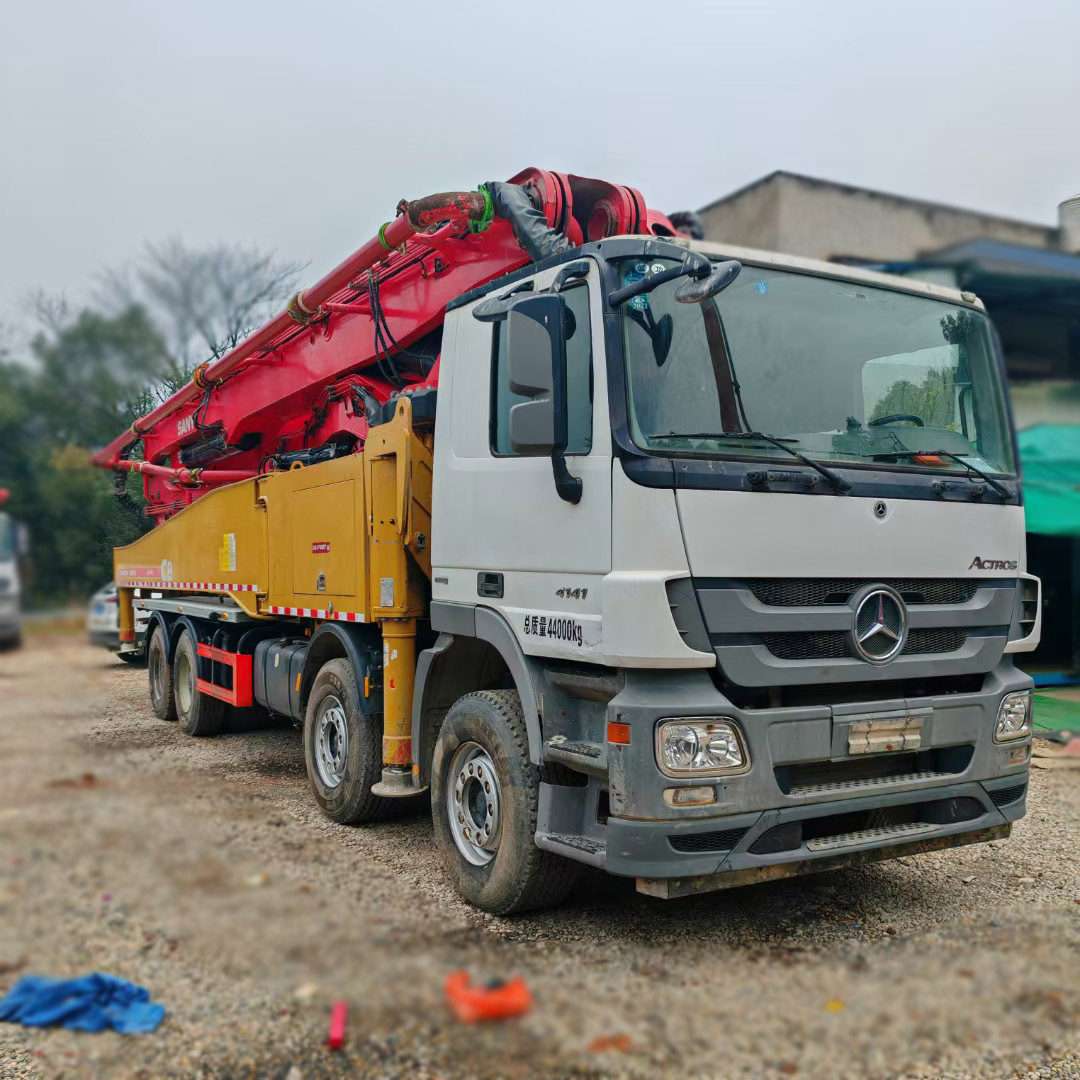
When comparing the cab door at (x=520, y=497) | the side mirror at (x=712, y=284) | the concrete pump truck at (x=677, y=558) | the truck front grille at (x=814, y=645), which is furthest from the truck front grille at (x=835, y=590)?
the side mirror at (x=712, y=284)

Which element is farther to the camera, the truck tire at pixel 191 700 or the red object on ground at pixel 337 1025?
the truck tire at pixel 191 700

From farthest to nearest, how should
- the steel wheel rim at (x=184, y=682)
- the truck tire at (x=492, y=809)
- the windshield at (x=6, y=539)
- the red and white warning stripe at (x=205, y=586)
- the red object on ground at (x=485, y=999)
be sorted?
1. the steel wheel rim at (x=184, y=682)
2. the red and white warning stripe at (x=205, y=586)
3. the truck tire at (x=492, y=809)
4. the red object on ground at (x=485, y=999)
5. the windshield at (x=6, y=539)

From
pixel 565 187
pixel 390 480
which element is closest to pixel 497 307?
pixel 565 187

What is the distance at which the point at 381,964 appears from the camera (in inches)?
121

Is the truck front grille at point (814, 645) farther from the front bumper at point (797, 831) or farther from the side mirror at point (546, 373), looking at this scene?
the side mirror at point (546, 373)

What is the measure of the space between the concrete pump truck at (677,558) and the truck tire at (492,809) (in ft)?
0.05

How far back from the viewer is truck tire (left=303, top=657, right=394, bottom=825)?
5168mm

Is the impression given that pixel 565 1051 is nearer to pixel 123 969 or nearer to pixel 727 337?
pixel 123 969

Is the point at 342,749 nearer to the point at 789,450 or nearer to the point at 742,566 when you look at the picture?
the point at 742,566

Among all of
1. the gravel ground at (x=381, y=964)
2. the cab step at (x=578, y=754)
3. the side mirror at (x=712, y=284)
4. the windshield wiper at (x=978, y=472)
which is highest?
the side mirror at (x=712, y=284)

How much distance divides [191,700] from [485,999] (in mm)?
5806

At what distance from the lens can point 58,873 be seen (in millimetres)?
2318

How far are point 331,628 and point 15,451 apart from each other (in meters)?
3.95

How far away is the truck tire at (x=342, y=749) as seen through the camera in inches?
203
